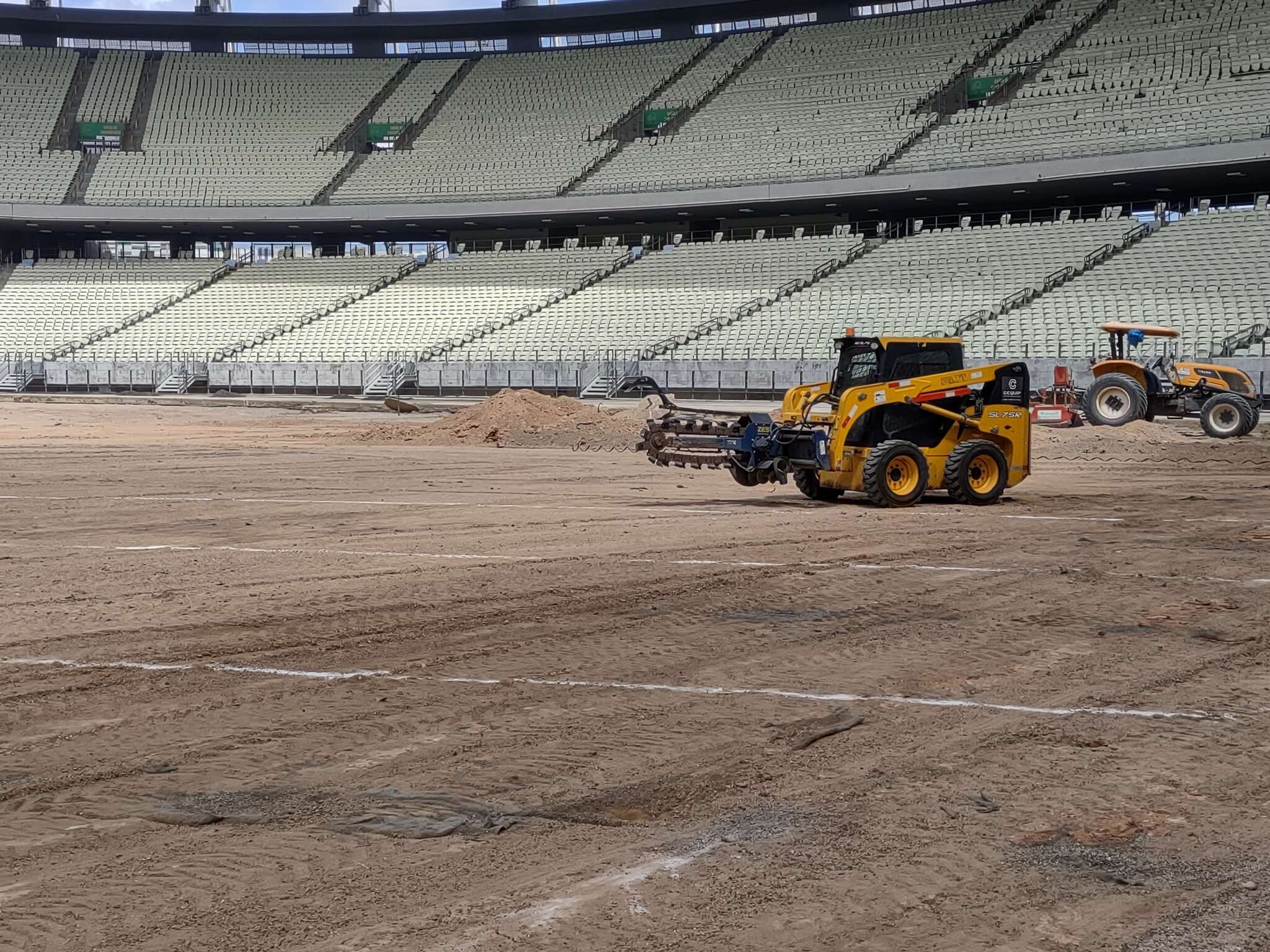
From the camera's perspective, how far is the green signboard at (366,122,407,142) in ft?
195

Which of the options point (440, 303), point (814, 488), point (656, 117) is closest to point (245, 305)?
point (440, 303)

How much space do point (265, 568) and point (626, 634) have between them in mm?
3723

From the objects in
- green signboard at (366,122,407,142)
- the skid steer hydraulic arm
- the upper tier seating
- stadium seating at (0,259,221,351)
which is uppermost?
the upper tier seating

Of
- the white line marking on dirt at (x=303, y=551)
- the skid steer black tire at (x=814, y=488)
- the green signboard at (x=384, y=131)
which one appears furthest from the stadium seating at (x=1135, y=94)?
the white line marking on dirt at (x=303, y=551)


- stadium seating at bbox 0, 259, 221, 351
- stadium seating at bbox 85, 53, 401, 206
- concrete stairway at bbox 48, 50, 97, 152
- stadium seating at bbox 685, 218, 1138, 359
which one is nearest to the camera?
stadium seating at bbox 685, 218, 1138, 359

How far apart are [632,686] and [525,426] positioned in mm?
21907

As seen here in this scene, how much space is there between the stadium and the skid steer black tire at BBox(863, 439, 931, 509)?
0.15ft

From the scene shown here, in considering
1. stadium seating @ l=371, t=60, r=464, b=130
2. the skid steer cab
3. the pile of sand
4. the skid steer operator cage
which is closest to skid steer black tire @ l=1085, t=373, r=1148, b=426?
the pile of sand

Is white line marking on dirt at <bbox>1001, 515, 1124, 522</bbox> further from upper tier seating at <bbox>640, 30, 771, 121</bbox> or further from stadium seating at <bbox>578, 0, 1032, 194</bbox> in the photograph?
upper tier seating at <bbox>640, 30, 771, 121</bbox>

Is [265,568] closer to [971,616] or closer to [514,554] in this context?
[514,554]

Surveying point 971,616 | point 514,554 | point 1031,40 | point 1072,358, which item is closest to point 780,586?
point 971,616

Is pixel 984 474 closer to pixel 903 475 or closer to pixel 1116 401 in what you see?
pixel 903 475

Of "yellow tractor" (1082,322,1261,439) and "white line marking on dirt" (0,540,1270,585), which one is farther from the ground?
"yellow tractor" (1082,322,1261,439)

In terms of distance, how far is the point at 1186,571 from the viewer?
996cm
